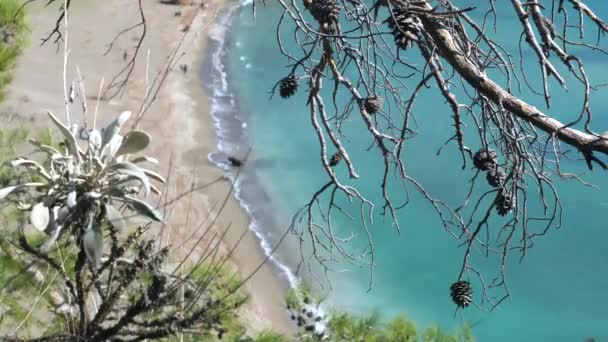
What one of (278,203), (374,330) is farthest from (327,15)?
(278,203)

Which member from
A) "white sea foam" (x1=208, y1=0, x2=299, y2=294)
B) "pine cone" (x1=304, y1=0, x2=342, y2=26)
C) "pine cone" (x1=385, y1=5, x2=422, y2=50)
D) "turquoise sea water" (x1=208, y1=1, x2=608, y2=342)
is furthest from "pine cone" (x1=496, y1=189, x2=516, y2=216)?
"white sea foam" (x1=208, y1=0, x2=299, y2=294)

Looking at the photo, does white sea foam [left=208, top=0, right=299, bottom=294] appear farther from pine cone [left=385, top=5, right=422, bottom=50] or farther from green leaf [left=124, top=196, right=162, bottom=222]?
green leaf [left=124, top=196, right=162, bottom=222]

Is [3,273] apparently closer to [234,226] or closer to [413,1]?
[413,1]

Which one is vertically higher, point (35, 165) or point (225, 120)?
point (225, 120)

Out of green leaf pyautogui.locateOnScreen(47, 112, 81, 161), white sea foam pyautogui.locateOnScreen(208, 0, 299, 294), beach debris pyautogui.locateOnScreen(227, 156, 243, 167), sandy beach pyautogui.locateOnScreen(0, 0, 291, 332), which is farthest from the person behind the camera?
beach debris pyautogui.locateOnScreen(227, 156, 243, 167)

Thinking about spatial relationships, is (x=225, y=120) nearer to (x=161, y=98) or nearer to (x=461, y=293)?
(x=161, y=98)

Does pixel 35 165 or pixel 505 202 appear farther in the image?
pixel 505 202

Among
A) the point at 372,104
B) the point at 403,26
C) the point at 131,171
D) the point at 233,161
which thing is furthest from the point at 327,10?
the point at 233,161
